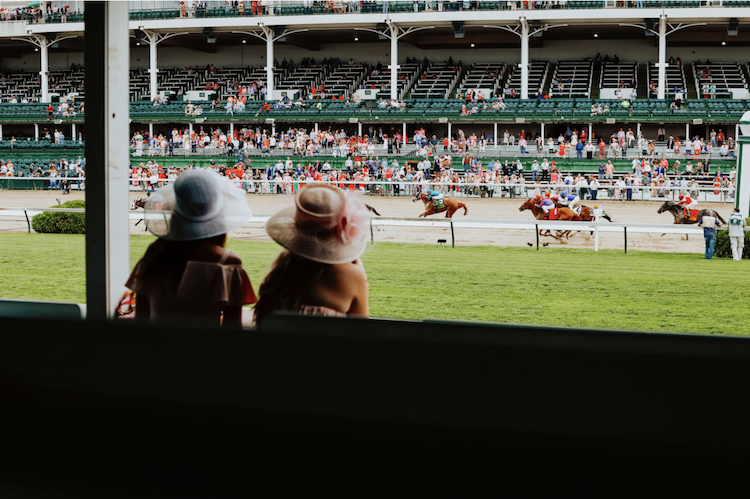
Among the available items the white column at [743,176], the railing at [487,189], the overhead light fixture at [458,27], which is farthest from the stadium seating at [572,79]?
the white column at [743,176]

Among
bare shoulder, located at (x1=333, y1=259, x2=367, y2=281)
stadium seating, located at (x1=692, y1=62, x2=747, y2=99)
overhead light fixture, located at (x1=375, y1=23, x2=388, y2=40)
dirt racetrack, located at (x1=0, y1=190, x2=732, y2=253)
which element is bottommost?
dirt racetrack, located at (x1=0, y1=190, x2=732, y2=253)

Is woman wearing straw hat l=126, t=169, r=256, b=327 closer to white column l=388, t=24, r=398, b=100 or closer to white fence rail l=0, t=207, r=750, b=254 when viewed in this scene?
white fence rail l=0, t=207, r=750, b=254

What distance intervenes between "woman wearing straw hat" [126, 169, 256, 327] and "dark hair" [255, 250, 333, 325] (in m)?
0.16

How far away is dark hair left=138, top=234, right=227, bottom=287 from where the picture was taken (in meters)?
2.57

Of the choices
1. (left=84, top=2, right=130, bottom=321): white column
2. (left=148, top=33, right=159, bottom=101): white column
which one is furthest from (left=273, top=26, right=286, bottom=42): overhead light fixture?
(left=84, top=2, right=130, bottom=321): white column

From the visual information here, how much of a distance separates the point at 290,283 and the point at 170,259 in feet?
1.46

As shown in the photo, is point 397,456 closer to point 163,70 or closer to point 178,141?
point 178,141

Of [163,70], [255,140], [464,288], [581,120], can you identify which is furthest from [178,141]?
[464,288]

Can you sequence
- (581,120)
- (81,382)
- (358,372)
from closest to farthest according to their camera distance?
(358,372), (81,382), (581,120)

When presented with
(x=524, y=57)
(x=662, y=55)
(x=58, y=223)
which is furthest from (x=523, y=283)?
(x=662, y=55)

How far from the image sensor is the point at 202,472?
254 centimetres

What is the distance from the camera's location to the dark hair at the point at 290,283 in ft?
7.72

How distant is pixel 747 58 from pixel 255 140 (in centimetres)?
2259

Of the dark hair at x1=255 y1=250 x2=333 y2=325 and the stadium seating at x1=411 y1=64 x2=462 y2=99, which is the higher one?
the stadium seating at x1=411 y1=64 x2=462 y2=99
